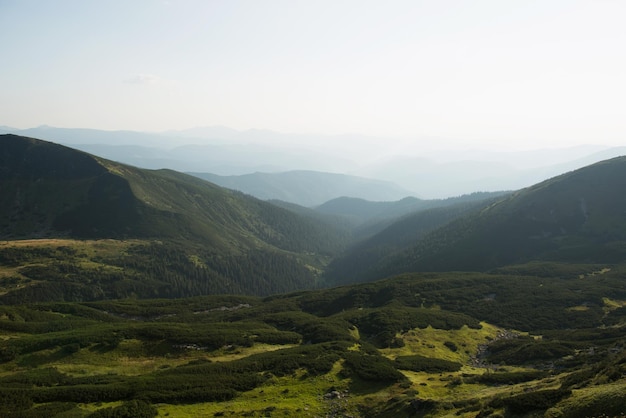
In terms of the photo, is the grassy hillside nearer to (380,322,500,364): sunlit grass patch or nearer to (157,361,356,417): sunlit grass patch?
(157,361,356,417): sunlit grass patch

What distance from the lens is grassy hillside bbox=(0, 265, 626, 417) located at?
143ft

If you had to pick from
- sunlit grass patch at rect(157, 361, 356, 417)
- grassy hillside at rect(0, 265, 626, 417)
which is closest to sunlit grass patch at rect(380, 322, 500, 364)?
grassy hillside at rect(0, 265, 626, 417)

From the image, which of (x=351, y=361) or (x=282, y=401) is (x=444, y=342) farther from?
(x=282, y=401)

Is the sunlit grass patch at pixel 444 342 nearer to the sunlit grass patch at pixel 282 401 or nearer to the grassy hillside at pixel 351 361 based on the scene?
the grassy hillside at pixel 351 361

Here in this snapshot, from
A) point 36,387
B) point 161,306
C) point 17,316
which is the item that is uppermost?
point 36,387

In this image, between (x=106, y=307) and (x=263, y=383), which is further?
(x=106, y=307)

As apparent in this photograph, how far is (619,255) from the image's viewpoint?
165m

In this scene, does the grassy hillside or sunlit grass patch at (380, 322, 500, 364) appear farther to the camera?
sunlit grass patch at (380, 322, 500, 364)

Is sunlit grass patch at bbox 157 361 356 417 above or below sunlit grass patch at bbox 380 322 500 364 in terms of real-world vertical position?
above

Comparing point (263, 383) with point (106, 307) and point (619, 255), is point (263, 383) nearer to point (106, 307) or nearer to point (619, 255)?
point (106, 307)

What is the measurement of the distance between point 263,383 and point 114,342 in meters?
35.5

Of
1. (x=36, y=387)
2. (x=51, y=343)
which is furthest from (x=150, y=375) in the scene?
(x=51, y=343)

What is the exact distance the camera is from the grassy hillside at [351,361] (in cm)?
4353

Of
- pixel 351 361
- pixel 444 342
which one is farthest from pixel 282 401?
pixel 444 342
